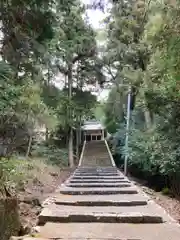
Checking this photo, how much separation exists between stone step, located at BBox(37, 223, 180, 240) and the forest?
995mm

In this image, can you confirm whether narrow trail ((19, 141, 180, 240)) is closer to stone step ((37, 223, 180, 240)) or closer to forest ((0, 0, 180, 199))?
stone step ((37, 223, 180, 240))

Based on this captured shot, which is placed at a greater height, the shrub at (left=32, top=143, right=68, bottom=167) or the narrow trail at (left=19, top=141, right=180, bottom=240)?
the shrub at (left=32, top=143, right=68, bottom=167)

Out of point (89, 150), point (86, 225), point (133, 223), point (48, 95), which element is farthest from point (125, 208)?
point (89, 150)

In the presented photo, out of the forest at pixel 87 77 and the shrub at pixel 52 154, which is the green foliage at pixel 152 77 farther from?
the shrub at pixel 52 154

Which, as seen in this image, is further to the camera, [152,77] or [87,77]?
[87,77]

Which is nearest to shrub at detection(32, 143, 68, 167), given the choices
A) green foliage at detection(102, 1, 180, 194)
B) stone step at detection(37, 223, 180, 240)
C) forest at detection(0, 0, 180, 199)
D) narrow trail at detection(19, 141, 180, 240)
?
forest at detection(0, 0, 180, 199)

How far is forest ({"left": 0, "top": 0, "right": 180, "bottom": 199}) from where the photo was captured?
4773 mm

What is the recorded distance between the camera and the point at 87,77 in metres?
16.9

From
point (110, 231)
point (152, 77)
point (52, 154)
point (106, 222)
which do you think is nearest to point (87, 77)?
point (52, 154)

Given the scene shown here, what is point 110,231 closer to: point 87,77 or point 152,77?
point 152,77

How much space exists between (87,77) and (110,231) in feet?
46.9

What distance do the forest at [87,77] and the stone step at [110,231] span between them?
995 mm

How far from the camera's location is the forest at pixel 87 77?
4773 millimetres

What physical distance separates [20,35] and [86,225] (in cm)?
327
